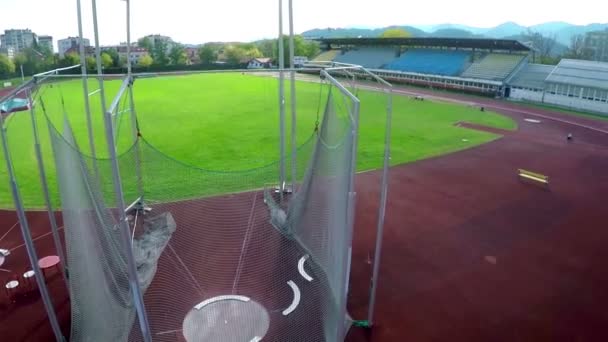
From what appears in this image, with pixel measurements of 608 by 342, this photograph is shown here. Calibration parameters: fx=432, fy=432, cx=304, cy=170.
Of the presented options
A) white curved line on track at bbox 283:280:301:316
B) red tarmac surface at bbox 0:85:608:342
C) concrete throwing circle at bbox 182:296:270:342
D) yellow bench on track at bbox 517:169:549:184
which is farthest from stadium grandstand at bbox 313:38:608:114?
concrete throwing circle at bbox 182:296:270:342

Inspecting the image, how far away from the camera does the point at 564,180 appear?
16031mm

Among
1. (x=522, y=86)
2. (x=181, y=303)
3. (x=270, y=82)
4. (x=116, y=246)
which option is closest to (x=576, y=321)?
(x=181, y=303)

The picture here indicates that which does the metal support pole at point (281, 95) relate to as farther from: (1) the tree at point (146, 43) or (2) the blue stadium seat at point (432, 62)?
(1) the tree at point (146, 43)

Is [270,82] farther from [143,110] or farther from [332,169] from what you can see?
[332,169]

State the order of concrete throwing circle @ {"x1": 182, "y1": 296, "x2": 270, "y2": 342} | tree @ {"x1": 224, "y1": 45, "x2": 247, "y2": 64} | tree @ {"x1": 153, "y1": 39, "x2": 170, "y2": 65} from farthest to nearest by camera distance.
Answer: tree @ {"x1": 224, "y1": 45, "x2": 247, "y2": 64}, tree @ {"x1": 153, "y1": 39, "x2": 170, "y2": 65}, concrete throwing circle @ {"x1": 182, "y1": 296, "x2": 270, "y2": 342}

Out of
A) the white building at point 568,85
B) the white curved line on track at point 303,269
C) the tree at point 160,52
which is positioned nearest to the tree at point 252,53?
the tree at point 160,52

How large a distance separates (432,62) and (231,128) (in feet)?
103

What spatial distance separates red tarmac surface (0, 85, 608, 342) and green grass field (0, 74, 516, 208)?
3100 mm

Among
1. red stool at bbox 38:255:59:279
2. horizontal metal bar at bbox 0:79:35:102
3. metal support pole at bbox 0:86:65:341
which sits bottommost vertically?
red stool at bbox 38:255:59:279

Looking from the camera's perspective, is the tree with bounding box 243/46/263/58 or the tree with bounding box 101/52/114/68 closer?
the tree with bounding box 101/52/114/68

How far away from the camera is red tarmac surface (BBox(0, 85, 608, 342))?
7.90m

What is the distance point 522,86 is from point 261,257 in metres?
34.2

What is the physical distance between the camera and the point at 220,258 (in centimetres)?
976

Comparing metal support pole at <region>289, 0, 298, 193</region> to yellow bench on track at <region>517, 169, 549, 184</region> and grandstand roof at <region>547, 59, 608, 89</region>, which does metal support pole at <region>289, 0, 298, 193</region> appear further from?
grandstand roof at <region>547, 59, 608, 89</region>
